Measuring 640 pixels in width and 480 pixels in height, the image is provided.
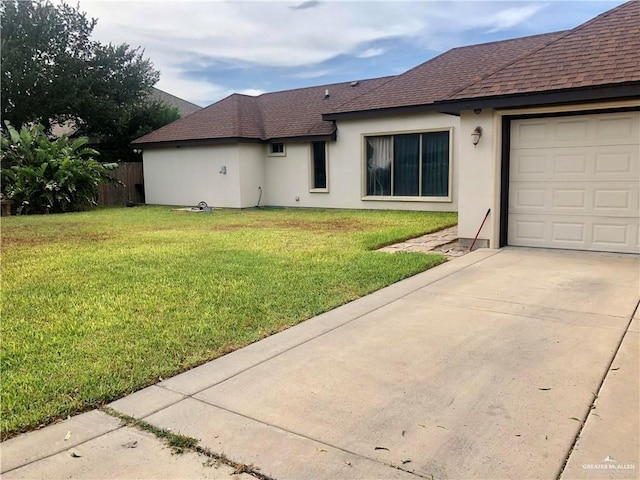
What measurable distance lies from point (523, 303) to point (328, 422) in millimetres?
3279

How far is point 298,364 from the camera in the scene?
157 inches

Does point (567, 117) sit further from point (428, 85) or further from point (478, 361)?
point (428, 85)

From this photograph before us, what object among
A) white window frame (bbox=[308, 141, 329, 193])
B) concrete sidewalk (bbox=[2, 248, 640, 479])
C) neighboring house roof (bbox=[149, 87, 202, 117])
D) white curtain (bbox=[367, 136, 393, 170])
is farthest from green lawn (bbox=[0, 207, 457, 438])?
neighboring house roof (bbox=[149, 87, 202, 117])

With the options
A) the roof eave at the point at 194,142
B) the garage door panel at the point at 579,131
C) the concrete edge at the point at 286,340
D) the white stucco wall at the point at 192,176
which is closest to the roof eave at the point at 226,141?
the roof eave at the point at 194,142

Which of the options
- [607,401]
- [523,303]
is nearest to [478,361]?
[607,401]

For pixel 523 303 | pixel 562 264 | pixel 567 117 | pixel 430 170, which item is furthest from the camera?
pixel 430 170

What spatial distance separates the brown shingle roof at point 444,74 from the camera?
49.7ft

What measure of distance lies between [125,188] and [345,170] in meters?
10.2

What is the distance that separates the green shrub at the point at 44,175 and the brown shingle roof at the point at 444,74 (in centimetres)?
939

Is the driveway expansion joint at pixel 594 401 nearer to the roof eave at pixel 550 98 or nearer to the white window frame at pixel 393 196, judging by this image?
the roof eave at pixel 550 98

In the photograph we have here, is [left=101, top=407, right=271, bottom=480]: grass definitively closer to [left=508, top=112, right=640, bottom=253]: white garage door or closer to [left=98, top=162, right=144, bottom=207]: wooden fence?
[left=508, top=112, right=640, bottom=253]: white garage door

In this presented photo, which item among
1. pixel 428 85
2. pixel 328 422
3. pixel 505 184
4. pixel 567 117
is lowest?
pixel 328 422

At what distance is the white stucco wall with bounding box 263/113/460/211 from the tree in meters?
10.8

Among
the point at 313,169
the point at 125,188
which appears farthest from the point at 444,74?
the point at 125,188
